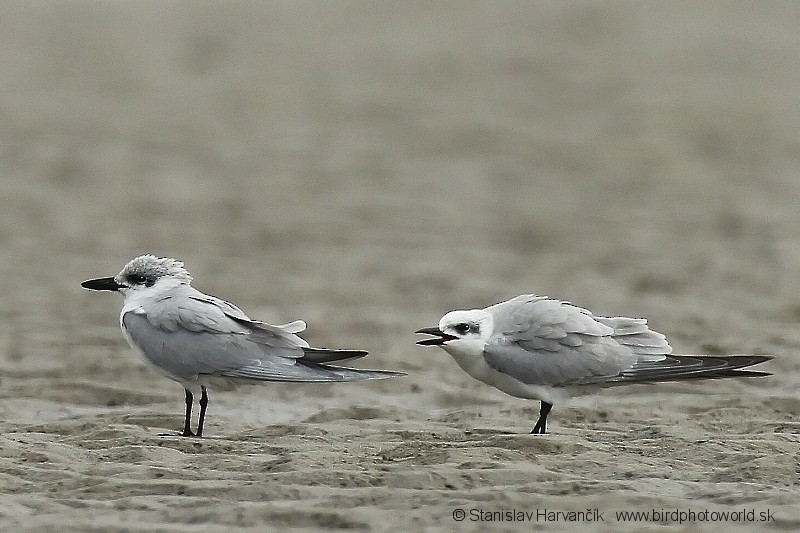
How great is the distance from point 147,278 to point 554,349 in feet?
6.99

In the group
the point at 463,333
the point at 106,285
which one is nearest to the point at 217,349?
the point at 106,285

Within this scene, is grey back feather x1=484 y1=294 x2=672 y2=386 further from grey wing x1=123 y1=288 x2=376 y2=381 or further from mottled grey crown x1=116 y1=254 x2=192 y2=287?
mottled grey crown x1=116 y1=254 x2=192 y2=287

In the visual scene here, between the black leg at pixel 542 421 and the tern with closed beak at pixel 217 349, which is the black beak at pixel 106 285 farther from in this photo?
the black leg at pixel 542 421

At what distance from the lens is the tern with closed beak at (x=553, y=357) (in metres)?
6.77

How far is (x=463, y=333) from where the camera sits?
6824 mm

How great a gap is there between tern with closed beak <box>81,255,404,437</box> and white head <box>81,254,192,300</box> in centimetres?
17

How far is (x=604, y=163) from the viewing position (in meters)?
15.1

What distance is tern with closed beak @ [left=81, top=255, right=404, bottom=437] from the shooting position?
685 centimetres

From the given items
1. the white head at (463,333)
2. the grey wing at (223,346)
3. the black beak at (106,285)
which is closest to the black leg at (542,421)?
the white head at (463,333)

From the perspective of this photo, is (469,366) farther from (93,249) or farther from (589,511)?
(93,249)

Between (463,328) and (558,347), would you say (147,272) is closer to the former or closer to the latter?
(463,328)

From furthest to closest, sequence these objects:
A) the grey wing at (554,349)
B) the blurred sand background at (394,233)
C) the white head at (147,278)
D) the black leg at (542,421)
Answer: the white head at (147,278)
the grey wing at (554,349)
the black leg at (542,421)
the blurred sand background at (394,233)

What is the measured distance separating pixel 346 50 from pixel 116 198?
562 centimetres

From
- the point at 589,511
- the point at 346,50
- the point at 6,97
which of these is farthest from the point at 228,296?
the point at 346,50
